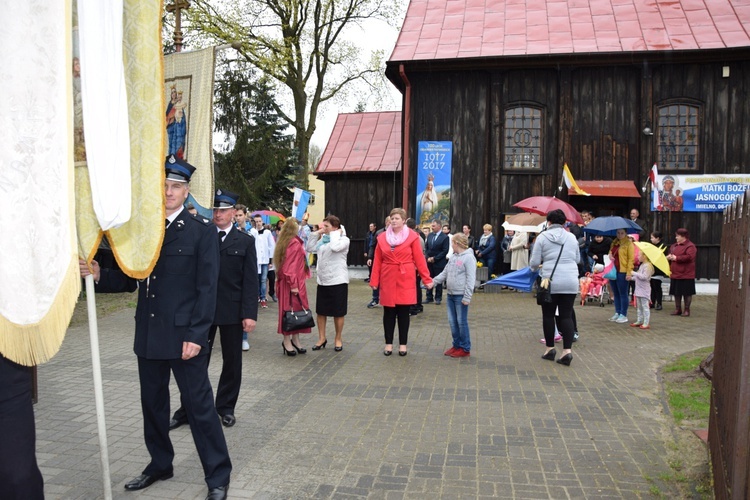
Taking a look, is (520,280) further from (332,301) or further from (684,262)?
(684,262)

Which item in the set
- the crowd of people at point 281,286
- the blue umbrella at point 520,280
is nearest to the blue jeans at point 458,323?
the crowd of people at point 281,286

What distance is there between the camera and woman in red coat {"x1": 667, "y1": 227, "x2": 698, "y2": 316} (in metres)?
13.4

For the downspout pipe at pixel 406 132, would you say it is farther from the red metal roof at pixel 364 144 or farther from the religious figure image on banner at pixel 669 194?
the religious figure image on banner at pixel 669 194

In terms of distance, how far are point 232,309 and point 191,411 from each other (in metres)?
1.83

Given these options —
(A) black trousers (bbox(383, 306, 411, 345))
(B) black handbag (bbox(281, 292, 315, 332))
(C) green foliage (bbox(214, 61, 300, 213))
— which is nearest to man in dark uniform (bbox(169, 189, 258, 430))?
(B) black handbag (bbox(281, 292, 315, 332))

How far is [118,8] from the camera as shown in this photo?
11.4ft

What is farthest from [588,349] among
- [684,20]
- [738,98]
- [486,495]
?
[684,20]

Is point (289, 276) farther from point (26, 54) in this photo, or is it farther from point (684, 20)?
point (684, 20)

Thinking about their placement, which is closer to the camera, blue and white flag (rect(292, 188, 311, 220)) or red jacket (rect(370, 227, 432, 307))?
red jacket (rect(370, 227, 432, 307))

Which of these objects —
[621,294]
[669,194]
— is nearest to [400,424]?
[621,294]

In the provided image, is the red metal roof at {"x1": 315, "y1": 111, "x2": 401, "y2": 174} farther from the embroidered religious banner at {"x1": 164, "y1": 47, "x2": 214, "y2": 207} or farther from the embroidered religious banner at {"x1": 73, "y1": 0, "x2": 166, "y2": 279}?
the embroidered religious banner at {"x1": 73, "y1": 0, "x2": 166, "y2": 279}

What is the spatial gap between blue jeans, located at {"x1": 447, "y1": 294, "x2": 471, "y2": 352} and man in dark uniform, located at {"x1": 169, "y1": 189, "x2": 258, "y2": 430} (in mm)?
3627

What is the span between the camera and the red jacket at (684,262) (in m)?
13.4

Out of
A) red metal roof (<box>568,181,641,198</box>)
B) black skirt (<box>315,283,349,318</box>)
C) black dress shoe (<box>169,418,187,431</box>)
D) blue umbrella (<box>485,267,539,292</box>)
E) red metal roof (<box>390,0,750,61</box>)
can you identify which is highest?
red metal roof (<box>390,0,750,61</box>)
